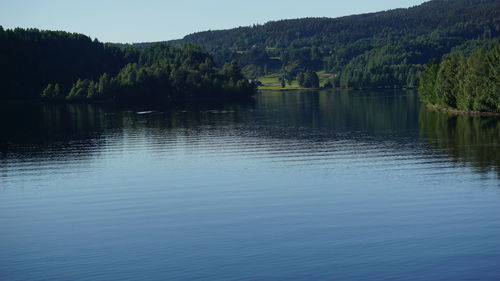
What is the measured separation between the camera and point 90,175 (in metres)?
67.4

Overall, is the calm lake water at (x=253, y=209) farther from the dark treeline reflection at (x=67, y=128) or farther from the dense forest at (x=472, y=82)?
the dense forest at (x=472, y=82)

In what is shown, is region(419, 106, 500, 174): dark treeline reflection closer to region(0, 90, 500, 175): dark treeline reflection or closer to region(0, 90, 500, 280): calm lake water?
region(0, 90, 500, 175): dark treeline reflection

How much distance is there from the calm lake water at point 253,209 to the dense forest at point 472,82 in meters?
35.4

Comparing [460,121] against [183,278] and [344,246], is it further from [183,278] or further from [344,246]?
[183,278]

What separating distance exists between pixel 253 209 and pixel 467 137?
2228 inches

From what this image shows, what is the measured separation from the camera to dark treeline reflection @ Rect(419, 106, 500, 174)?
→ 73.8 metres

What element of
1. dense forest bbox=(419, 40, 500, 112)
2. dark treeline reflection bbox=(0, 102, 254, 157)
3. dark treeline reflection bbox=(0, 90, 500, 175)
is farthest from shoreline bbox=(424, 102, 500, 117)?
dark treeline reflection bbox=(0, 102, 254, 157)

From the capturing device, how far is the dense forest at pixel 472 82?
131625 millimetres

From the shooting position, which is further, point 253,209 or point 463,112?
point 463,112

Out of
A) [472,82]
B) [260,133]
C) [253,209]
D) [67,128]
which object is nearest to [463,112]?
[472,82]

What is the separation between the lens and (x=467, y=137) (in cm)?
9575

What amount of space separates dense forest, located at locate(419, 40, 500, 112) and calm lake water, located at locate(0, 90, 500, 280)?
35.4 meters

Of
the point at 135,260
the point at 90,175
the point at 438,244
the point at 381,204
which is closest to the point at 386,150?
the point at 381,204

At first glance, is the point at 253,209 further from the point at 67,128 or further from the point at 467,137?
the point at 67,128
